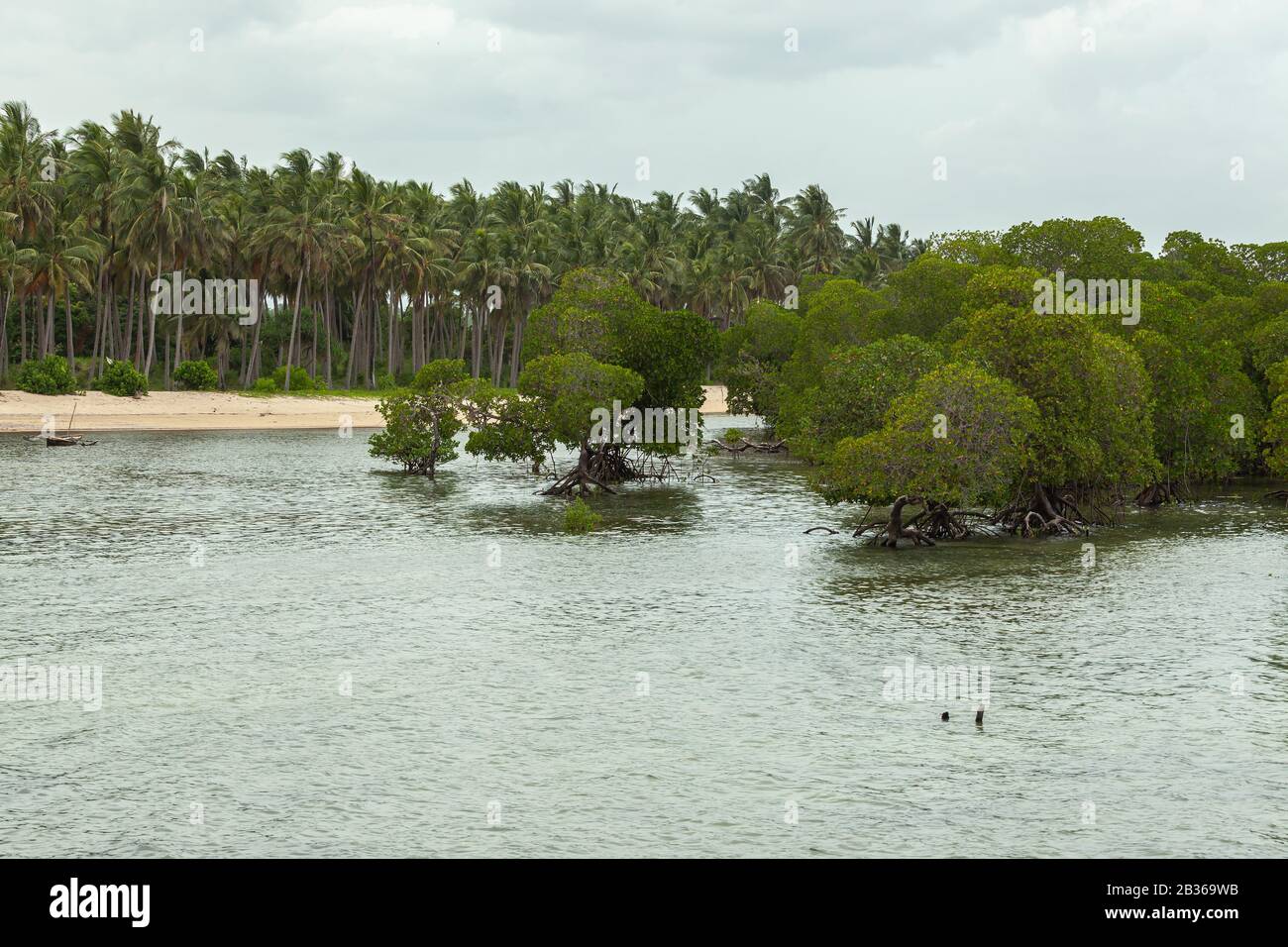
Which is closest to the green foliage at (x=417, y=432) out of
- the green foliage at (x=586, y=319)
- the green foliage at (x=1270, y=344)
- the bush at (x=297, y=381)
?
the green foliage at (x=586, y=319)

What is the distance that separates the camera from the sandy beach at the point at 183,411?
87.5 m

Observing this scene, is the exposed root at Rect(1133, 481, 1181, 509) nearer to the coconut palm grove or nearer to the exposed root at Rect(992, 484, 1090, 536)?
the coconut palm grove

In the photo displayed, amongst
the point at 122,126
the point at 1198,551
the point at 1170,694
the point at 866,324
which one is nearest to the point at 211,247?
the point at 122,126

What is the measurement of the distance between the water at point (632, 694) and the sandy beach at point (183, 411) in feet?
160

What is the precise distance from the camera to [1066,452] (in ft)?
135

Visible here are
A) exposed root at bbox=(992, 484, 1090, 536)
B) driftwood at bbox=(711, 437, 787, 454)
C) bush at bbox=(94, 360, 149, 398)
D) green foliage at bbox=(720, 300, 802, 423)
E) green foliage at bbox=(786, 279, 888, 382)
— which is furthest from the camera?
bush at bbox=(94, 360, 149, 398)

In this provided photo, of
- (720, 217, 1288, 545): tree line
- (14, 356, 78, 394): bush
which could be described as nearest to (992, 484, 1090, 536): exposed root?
(720, 217, 1288, 545): tree line

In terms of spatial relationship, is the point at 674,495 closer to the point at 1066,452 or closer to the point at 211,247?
the point at 1066,452

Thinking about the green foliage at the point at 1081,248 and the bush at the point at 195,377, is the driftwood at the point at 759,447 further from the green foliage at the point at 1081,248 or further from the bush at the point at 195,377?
the bush at the point at 195,377

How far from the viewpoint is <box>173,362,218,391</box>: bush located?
102875 mm

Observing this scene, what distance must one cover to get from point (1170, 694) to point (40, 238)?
89788 millimetres

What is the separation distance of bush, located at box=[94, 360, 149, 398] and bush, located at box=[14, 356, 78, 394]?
2327mm

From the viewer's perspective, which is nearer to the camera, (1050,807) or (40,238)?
(1050,807)
